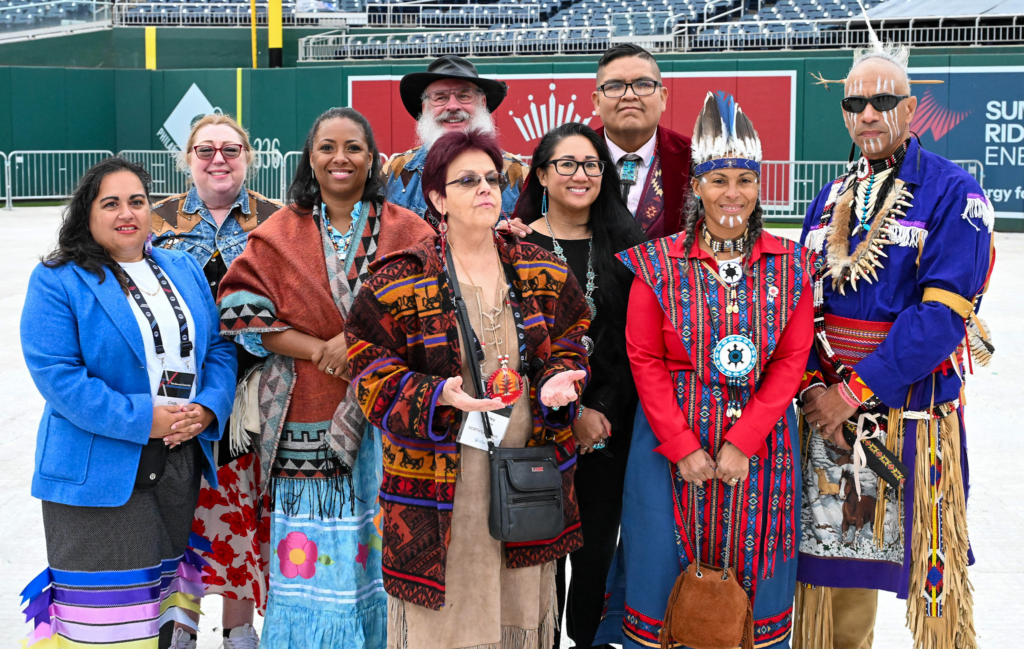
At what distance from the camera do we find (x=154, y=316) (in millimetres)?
3213

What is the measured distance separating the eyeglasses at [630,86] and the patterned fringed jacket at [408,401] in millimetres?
1286

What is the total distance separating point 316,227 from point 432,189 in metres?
0.68

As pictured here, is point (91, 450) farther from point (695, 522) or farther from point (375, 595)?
point (695, 522)

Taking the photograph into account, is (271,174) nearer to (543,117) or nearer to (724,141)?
(543,117)

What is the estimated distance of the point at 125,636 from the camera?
3166mm

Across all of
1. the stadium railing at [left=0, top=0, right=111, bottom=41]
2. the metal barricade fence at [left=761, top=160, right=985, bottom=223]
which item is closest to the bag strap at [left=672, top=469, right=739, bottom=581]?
the metal barricade fence at [left=761, top=160, right=985, bottom=223]

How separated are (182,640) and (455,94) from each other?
2.45 m

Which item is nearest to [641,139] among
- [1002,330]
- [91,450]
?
[91,450]

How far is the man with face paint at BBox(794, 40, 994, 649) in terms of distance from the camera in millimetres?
3248

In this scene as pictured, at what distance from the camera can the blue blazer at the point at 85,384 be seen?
3.05 meters

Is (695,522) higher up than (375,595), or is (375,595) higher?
(695,522)

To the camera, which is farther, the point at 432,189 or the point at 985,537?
the point at 985,537

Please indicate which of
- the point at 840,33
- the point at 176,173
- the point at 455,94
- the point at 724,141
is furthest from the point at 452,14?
the point at 724,141

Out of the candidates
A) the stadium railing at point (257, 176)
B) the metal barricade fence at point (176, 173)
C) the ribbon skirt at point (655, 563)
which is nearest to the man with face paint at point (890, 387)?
the ribbon skirt at point (655, 563)
